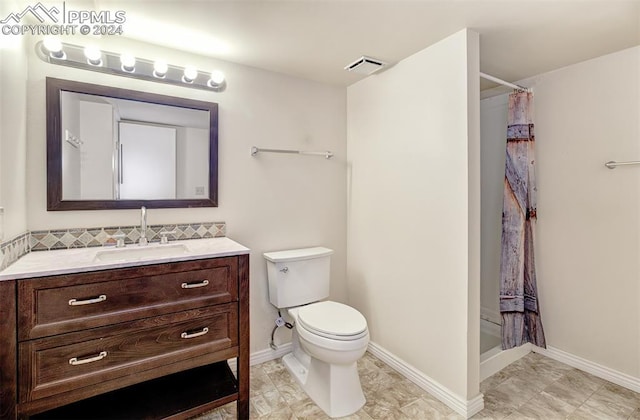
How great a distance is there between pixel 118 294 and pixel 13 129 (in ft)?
2.94

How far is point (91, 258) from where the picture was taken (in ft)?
4.71

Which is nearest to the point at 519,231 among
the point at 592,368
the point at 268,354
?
the point at 592,368

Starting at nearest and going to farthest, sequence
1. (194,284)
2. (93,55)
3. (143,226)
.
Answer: (194,284) < (93,55) < (143,226)

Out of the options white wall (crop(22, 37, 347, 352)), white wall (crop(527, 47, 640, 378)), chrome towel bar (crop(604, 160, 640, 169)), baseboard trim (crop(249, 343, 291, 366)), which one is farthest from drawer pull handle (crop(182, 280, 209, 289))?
chrome towel bar (crop(604, 160, 640, 169))

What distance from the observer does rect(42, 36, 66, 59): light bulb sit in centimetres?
157

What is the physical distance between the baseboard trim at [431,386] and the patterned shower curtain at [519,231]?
0.70 m

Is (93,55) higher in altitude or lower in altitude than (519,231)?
higher

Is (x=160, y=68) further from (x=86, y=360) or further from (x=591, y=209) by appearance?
(x=591, y=209)

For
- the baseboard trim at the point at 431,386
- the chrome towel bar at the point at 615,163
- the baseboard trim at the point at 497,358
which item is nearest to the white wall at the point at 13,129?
the baseboard trim at the point at 431,386

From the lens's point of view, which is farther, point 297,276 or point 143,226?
point 297,276

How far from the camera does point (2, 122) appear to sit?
1.28m

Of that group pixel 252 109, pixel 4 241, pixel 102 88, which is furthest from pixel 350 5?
pixel 4 241

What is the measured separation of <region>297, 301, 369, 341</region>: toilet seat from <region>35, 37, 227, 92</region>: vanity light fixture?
62.5 inches

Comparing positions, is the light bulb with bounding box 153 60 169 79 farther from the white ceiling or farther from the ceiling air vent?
the ceiling air vent
